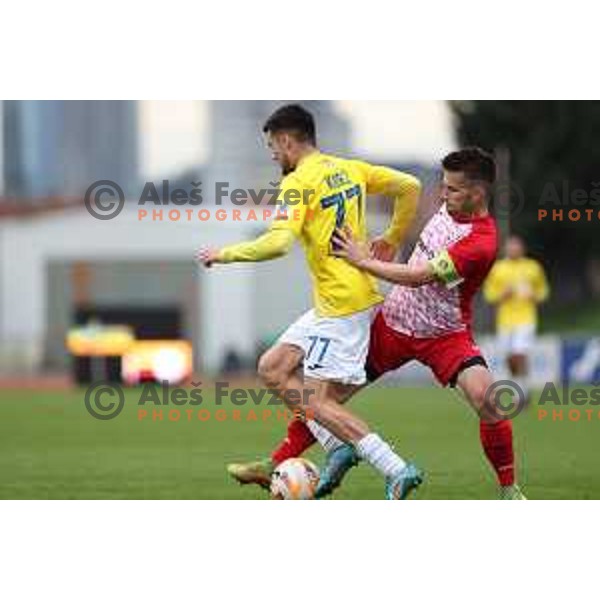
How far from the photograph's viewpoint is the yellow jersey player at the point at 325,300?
8.50 meters

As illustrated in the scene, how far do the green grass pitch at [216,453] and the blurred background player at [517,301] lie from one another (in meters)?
0.77

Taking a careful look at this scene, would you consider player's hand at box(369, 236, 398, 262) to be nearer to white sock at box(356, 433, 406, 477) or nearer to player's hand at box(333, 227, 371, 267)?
player's hand at box(333, 227, 371, 267)

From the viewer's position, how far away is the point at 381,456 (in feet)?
27.5

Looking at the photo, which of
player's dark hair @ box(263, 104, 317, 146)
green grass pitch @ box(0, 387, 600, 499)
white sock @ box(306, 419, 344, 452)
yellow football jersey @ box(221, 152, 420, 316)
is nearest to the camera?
yellow football jersey @ box(221, 152, 420, 316)

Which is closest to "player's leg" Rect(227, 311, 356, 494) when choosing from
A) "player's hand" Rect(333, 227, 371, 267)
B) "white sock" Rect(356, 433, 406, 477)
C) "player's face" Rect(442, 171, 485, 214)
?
"white sock" Rect(356, 433, 406, 477)

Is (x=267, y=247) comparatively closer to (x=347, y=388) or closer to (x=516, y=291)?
(x=347, y=388)

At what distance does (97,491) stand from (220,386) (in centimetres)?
1700

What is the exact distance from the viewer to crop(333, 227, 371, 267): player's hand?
835 cm

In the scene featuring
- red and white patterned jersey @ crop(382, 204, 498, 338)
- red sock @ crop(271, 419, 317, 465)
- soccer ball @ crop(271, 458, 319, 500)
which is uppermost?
→ red and white patterned jersey @ crop(382, 204, 498, 338)

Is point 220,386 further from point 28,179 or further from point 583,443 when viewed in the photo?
point 28,179

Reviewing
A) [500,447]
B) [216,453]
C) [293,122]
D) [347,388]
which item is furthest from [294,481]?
[216,453]

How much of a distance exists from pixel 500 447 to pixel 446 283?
3.12ft

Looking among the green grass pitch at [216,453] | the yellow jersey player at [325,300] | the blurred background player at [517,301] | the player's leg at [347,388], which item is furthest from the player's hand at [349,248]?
the blurred background player at [517,301]

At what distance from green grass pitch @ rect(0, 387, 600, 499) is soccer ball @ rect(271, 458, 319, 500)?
0.29 meters
